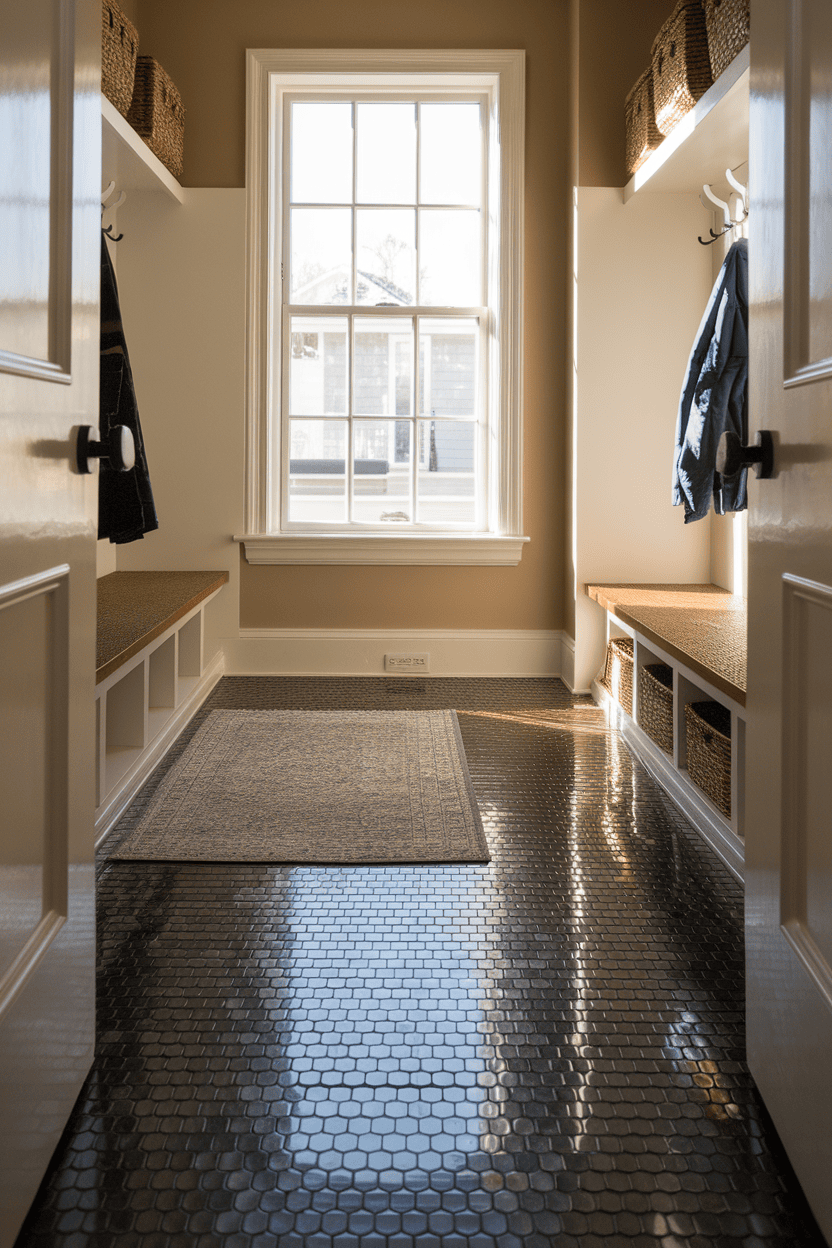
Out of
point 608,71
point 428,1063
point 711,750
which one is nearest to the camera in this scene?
point 428,1063

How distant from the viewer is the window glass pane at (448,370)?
14.7 feet

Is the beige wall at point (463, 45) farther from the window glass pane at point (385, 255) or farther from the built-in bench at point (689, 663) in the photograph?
the built-in bench at point (689, 663)

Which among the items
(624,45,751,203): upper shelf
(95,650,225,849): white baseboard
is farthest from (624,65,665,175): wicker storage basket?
(95,650,225,849): white baseboard

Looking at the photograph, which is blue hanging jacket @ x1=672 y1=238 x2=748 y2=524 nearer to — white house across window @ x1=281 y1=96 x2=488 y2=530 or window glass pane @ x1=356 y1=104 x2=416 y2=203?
white house across window @ x1=281 y1=96 x2=488 y2=530

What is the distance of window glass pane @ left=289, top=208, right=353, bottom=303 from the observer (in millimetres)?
4445

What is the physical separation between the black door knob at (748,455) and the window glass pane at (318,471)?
3329mm

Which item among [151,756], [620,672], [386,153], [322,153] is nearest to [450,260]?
[386,153]

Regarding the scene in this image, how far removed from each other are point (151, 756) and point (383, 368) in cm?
222

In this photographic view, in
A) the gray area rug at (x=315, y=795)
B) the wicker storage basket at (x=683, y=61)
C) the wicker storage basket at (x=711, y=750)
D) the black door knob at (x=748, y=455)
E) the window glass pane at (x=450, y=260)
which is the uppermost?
the wicker storage basket at (x=683, y=61)

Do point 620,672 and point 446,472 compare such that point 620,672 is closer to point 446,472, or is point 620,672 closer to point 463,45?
point 446,472

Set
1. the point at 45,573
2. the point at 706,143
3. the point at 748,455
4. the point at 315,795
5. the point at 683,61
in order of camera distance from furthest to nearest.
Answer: the point at 706,143 → the point at 683,61 → the point at 315,795 → the point at 748,455 → the point at 45,573

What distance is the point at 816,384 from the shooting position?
1105 mm

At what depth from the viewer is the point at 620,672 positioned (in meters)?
3.63

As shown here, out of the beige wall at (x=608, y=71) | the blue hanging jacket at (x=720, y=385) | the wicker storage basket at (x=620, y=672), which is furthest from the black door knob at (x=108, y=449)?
the beige wall at (x=608, y=71)
